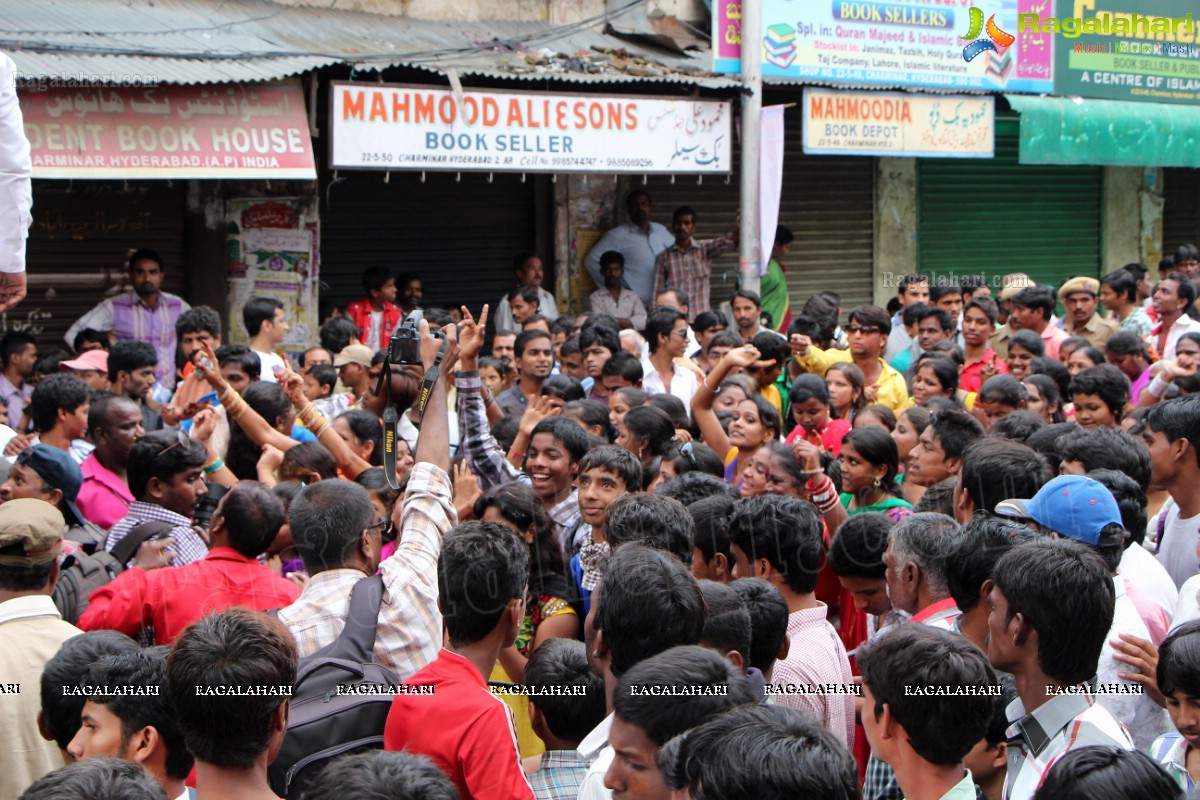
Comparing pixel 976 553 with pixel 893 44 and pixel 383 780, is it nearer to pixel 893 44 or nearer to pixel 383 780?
pixel 383 780

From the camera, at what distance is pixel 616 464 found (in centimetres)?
466

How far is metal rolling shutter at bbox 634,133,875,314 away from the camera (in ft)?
42.5

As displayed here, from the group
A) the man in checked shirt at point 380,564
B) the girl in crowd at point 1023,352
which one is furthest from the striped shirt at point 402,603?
the girl in crowd at point 1023,352

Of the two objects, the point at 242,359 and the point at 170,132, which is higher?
the point at 170,132

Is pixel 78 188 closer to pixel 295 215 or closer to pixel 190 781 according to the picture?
pixel 295 215

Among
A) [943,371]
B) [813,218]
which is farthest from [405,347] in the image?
[813,218]

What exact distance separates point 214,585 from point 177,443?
103 centimetres

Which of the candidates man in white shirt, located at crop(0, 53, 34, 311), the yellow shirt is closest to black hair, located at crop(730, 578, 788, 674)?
man in white shirt, located at crop(0, 53, 34, 311)

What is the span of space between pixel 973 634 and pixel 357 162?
6.81 m

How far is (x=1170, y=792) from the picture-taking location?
2.20 meters

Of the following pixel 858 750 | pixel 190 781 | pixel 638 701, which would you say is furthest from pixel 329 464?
pixel 638 701

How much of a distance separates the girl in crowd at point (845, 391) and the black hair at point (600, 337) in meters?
1.38

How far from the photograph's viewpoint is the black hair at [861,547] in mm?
4051

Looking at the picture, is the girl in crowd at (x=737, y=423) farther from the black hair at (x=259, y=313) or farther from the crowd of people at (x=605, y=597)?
the black hair at (x=259, y=313)
